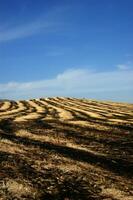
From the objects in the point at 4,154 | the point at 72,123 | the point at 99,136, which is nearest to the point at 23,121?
the point at 72,123

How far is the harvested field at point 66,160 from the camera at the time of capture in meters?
8.90

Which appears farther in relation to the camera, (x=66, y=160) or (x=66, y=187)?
(x=66, y=160)

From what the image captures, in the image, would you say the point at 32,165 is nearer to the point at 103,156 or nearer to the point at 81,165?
the point at 81,165

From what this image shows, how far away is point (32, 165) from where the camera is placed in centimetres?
1057

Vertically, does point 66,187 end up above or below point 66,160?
below

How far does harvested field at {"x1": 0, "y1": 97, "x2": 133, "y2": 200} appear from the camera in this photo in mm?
8898

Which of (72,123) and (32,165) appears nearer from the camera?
(32,165)

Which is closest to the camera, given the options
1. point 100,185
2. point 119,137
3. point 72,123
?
point 100,185

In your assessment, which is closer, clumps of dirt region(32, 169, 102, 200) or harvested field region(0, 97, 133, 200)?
clumps of dirt region(32, 169, 102, 200)

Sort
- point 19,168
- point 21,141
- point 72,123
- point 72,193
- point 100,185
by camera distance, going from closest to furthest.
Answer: point 72,193 → point 100,185 → point 19,168 → point 21,141 → point 72,123

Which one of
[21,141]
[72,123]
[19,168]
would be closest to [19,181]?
[19,168]

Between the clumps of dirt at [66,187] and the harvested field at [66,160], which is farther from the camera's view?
the harvested field at [66,160]

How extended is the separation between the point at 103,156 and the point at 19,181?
359cm

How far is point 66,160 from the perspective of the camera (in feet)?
37.4
